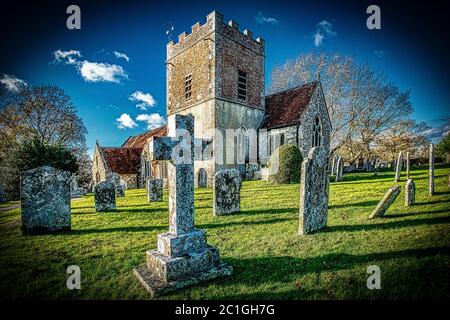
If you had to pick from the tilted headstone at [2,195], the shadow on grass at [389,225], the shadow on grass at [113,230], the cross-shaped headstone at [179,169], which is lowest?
the tilted headstone at [2,195]

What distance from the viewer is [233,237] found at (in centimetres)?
479

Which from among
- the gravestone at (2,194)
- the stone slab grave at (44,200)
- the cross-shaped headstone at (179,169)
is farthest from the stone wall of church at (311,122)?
the gravestone at (2,194)

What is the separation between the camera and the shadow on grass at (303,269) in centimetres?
270

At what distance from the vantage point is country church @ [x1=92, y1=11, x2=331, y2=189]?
15656 millimetres

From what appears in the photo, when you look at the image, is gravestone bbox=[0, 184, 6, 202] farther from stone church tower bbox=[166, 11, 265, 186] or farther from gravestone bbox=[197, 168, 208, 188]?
gravestone bbox=[197, 168, 208, 188]

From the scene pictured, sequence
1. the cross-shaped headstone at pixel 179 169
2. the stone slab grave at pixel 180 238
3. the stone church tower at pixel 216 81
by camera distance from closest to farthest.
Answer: the stone slab grave at pixel 180 238
the cross-shaped headstone at pixel 179 169
the stone church tower at pixel 216 81

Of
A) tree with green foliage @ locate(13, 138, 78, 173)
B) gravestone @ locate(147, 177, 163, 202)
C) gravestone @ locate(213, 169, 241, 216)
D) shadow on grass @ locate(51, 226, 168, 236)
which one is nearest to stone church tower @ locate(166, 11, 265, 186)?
gravestone @ locate(147, 177, 163, 202)

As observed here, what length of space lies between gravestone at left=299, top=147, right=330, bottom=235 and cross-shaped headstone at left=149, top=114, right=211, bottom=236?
2625 mm

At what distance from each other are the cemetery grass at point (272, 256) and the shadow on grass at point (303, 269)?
1 cm

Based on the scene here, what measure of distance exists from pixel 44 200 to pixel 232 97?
13535 mm

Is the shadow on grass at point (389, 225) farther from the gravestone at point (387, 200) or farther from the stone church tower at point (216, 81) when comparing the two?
the stone church tower at point (216, 81)

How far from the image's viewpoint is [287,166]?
12805 millimetres
